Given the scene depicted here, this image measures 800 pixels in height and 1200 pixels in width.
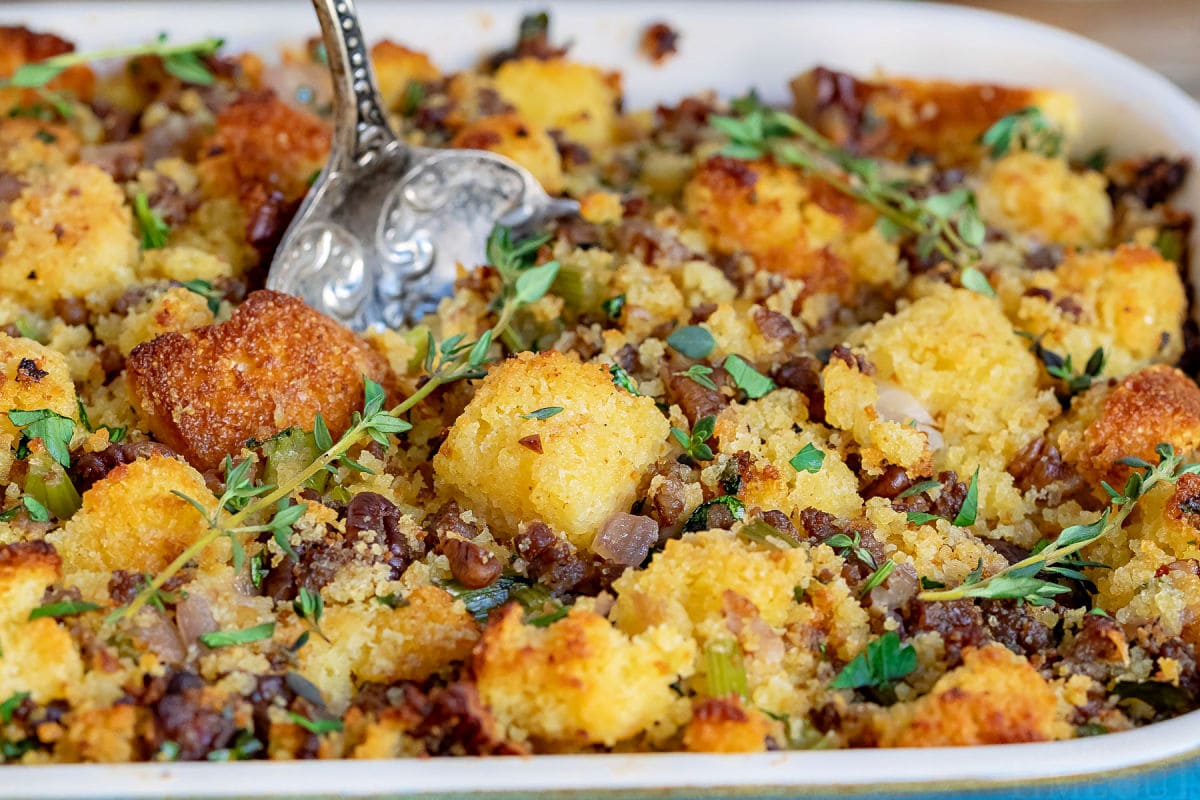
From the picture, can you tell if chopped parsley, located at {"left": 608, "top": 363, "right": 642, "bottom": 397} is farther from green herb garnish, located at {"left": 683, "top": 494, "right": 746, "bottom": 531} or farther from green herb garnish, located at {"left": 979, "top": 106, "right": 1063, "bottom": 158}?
green herb garnish, located at {"left": 979, "top": 106, "right": 1063, "bottom": 158}

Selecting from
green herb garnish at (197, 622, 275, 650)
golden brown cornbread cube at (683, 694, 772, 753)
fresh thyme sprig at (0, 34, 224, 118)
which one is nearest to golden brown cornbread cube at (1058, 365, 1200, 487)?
golden brown cornbread cube at (683, 694, 772, 753)

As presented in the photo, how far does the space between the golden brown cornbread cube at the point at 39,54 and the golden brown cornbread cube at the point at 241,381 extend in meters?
0.99

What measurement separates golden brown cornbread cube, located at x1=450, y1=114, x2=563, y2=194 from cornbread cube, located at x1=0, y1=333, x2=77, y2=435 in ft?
2.93

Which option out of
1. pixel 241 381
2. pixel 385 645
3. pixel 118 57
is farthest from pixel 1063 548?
pixel 118 57

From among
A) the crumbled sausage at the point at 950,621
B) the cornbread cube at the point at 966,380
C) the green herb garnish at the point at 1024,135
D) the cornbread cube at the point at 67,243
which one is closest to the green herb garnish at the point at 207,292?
the cornbread cube at the point at 67,243

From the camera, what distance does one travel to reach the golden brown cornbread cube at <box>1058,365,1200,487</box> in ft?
6.41

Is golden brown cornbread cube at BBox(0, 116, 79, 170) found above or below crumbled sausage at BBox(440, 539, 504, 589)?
above

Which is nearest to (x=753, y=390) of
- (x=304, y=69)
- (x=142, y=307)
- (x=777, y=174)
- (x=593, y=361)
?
(x=593, y=361)

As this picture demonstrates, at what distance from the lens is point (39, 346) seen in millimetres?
1950

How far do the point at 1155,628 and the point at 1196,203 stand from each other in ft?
3.77

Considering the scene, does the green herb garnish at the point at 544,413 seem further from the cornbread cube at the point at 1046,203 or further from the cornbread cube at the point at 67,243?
the cornbread cube at the point at 1046,203

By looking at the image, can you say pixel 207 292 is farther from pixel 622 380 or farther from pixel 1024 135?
pixel 1024 135

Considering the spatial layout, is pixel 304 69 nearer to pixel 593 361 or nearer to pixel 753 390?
pixel 593 361

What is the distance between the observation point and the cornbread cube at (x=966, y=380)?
6.64 feet
